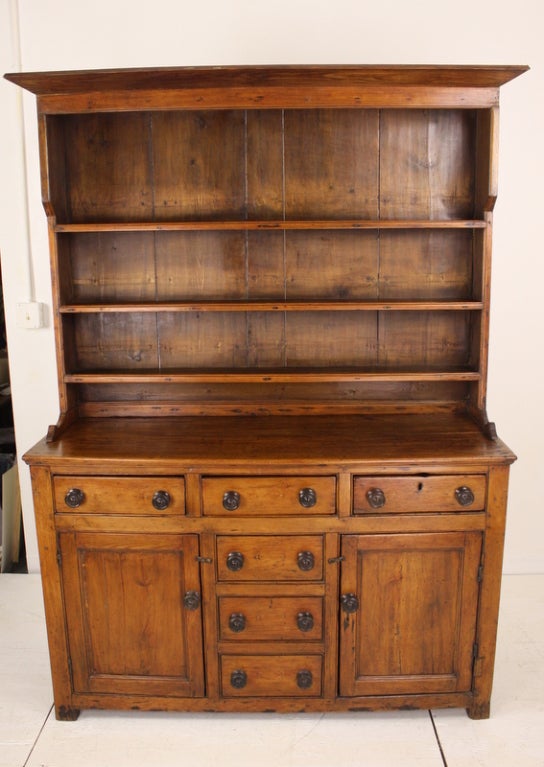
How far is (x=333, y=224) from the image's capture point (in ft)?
8.27

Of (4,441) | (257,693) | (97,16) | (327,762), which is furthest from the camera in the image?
(4,441)

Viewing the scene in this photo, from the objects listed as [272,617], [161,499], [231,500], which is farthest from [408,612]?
[161,499]

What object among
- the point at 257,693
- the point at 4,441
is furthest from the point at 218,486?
the point at 4,441

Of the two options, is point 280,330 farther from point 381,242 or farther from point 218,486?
point 218,486

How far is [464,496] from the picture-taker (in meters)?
2.34

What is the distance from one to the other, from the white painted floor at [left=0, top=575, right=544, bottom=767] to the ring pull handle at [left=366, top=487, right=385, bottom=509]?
81cm

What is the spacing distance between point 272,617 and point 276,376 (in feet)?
2.80

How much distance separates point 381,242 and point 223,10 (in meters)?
1.20

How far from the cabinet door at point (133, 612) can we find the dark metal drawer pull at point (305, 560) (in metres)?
0.35

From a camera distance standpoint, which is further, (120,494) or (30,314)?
(30,314)

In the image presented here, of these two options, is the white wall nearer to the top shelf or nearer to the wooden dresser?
the wooden dresser

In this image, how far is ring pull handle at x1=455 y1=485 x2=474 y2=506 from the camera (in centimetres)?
234

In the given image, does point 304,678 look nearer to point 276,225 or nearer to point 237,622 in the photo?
point 237,622

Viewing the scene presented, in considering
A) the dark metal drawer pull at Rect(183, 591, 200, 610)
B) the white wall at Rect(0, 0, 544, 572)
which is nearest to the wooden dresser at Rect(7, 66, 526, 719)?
the dark metal drawer pull at Rect(183, 591, 200, 610)
